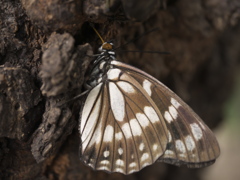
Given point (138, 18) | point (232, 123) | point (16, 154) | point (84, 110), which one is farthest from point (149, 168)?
point (232, 123)

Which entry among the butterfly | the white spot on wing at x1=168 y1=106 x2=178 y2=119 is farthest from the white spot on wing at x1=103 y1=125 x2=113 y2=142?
the white spot on wing at x1=168 y1=106 x2=178 y2=119

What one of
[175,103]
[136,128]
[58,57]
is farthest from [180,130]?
[58,57]

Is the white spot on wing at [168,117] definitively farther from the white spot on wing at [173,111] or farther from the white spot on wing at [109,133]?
the white spot on wing at [109,133]

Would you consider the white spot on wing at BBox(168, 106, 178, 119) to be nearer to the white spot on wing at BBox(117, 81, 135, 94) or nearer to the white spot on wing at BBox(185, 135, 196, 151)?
the white spot on wing at BBox(185, 135, 196, 151)

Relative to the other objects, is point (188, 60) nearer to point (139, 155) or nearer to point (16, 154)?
point (139, 155)

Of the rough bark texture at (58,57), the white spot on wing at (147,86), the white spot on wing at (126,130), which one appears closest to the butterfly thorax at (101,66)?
the rough bark texture at (58,57)

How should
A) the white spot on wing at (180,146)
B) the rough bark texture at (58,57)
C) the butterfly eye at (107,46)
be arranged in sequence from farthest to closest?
the white spot on wing at (180,146) → the butterfly eye at (107,46) → the rough bark texture at (58,57)

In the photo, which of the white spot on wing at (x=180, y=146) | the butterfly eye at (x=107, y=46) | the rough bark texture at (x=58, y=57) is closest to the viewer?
the rough bark texture at (x=58, y=57)

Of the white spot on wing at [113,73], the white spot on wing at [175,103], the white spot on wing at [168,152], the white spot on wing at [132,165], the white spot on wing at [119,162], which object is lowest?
the white spot on wing at [132,165]
